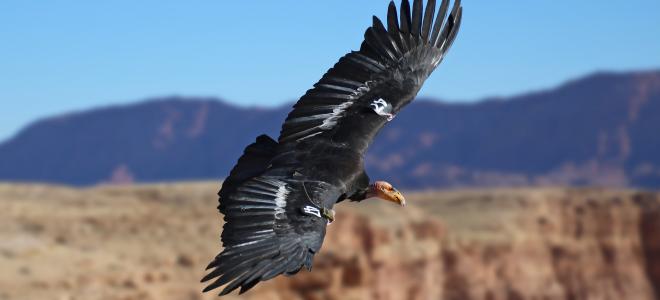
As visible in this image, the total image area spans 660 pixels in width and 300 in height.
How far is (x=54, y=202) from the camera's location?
4112 cm

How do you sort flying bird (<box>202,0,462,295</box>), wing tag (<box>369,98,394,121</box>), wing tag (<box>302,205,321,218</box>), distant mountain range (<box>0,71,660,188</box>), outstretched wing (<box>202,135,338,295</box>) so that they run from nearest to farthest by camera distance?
outstretched wing (<box>202,135,338,295</box>) → flying bird (<box>202,0,462,295</box>) → wing tag (<box>302,205,321,218</box>) → wing tag (<box>369,98,394,121</box>) → distant mountain range (<box>0,71,660,188</box>)

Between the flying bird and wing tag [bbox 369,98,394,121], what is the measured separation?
1 cm

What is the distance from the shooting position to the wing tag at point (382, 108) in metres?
9.98

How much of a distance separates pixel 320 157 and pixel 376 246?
3885 centimetres

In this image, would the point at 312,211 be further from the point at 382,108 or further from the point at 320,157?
the point at 382,108

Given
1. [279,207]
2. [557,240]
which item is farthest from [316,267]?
[557,240]

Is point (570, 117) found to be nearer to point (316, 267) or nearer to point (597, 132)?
point (597, 132)

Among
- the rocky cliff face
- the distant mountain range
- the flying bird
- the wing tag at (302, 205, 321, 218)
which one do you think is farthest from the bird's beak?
the distant mountain range

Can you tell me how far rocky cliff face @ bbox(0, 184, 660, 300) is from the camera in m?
29.1

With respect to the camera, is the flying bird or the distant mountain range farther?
the distant mountain range

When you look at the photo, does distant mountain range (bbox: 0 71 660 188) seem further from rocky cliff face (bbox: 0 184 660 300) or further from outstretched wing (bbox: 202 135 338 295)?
outstretched wing (bbox: 202 135 338 295)

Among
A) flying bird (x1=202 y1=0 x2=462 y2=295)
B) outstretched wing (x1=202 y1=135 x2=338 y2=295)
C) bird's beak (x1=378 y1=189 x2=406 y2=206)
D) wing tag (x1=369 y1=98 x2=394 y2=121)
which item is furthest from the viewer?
wing tag (x1=369 y1=98 x2=394 y2=121)

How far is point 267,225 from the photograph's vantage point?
8.60m

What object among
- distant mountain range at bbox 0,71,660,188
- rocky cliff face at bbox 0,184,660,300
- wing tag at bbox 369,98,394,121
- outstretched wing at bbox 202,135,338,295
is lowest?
outstretched wing at bbox 202,135,338,295
